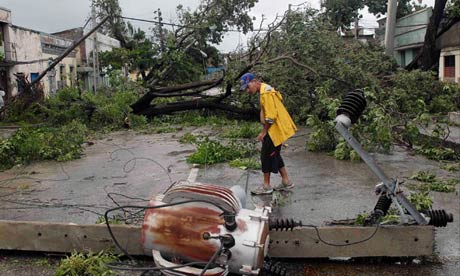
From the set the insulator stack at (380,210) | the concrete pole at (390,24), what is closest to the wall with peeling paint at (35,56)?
the concrete pole at (390,24)

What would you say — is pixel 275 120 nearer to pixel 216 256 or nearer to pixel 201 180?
pixel 201 180

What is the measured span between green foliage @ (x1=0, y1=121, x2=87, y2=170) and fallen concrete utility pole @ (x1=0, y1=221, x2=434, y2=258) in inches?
Answer: 231

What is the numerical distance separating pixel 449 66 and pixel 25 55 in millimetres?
21253

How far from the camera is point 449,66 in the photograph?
1021 inches

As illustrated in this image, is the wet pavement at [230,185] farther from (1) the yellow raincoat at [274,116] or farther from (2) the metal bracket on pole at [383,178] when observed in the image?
(1) the yellow raincoat at [274,116]

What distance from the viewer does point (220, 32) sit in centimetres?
2491

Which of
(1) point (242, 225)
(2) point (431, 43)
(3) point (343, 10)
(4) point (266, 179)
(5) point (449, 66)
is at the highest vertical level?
(3) point (343, 10)

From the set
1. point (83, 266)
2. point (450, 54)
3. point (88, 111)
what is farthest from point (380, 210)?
point (450, 54)

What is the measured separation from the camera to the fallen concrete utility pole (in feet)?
14.5

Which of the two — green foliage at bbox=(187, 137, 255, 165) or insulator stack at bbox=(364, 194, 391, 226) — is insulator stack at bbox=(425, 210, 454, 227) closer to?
insulator stack at bbox=(364, 194, 391, 226)

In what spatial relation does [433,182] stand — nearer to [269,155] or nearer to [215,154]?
[269,155]

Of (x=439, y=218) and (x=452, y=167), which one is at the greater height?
(x=439, y=218)

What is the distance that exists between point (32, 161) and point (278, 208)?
6.54 meters

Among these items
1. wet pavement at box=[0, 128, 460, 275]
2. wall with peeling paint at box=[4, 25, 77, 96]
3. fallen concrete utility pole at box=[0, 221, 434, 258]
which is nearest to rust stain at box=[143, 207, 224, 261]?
fallen concrete utility pole at box=[0, 221, 434, 258]
